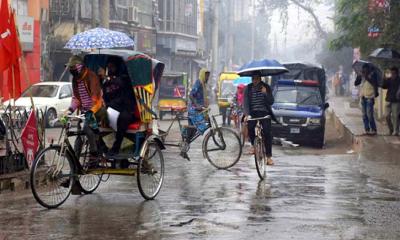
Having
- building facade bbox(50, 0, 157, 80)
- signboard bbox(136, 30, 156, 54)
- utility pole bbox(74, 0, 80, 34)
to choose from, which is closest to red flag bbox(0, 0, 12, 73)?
building facade bbox(50, 0, 157, 80)

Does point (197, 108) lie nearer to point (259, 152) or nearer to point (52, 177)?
point (259, 152)

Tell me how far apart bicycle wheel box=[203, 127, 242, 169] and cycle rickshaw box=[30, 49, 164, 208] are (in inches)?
132

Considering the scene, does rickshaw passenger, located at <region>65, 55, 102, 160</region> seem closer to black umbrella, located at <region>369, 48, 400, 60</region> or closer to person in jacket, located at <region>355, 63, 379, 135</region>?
person in jacket, located at <region>355, 63, 379, 135</region>

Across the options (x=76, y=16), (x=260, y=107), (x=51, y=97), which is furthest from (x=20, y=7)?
(x=260, y=107)

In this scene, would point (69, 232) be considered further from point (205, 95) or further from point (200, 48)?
point (200, 48)

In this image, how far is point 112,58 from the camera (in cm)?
998

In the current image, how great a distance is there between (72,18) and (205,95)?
27.4m

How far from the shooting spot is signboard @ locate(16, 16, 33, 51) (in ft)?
108

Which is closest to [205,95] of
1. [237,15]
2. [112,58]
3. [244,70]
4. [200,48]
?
[244,70]

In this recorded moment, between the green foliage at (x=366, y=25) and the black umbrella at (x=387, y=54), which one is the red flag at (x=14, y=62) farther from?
the black umbrella at (x=387, y=54)

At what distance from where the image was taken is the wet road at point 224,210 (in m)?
7.47

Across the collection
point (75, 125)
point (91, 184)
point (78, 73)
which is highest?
point (78, 73)

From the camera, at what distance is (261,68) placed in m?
13.4

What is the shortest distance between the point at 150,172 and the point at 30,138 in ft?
6.77
